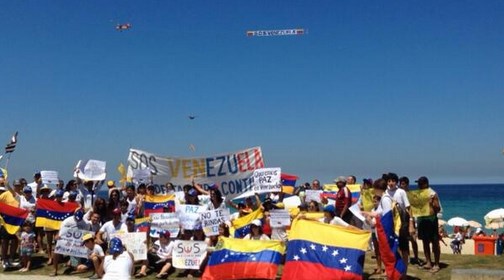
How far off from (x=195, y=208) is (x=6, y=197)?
5683 mm

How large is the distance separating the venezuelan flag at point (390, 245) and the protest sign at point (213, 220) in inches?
160

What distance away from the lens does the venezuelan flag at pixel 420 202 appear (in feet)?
43.1

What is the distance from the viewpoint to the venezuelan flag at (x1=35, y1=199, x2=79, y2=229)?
16.2m

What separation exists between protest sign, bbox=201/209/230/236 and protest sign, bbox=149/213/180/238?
0.85 meters

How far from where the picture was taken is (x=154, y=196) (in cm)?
1723

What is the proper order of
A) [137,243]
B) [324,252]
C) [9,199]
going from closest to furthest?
[324,252] → [137,243] → [9,199]

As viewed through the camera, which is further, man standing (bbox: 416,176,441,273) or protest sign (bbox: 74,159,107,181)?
protest sign (bbox: 74,159,107,181)

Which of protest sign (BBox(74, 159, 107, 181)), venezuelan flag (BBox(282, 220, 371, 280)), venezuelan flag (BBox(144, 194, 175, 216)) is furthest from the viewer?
protest sign (BBox(74, 159, 107, 181))

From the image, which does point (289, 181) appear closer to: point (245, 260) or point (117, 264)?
point (245, 260)

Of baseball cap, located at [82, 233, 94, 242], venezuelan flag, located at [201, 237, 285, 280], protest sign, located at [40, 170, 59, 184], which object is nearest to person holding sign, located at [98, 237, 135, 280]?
venezuelan flag, located at [201, 237, 285, 280]

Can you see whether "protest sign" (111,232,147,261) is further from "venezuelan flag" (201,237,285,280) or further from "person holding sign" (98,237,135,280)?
"person holding sign" (98,237,135,280)

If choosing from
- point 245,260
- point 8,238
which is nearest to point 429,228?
point 245,260

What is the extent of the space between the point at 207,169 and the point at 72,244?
5.19 meters

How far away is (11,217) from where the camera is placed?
53.3 ft
